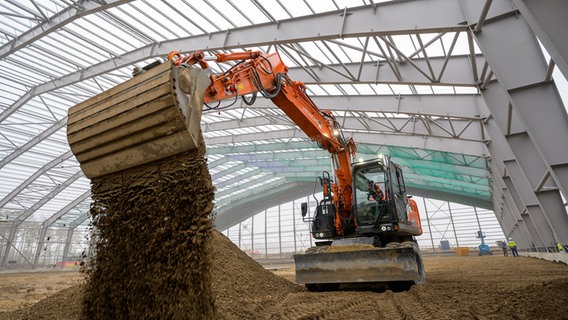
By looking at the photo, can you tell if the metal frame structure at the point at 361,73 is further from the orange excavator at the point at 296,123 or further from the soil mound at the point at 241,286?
the soil mound at the point at 241,286

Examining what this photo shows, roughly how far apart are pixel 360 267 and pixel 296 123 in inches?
119

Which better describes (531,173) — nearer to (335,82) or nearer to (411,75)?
(411,75)

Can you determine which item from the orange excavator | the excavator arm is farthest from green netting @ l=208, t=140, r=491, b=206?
the excavator arm

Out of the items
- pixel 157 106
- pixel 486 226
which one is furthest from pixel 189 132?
pixel 486 226

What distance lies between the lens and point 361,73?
35.8 feet

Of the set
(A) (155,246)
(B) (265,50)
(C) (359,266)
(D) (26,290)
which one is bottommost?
(D) (26,290)

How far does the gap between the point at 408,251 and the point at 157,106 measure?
4.61 metres

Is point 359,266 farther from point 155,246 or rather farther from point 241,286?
point 155,246

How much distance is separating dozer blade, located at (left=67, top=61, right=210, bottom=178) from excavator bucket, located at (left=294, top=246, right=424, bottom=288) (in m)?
3.85

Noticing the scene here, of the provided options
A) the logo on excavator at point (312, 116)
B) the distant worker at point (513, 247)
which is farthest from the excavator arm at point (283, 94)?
the distant worker at point (513, 247)

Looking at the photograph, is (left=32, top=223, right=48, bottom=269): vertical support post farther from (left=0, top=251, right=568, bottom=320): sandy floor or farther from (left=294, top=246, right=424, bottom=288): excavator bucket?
(left=294, top=246, right=424, bottom=288): excavator bucket

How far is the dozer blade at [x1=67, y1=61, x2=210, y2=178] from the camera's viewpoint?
3141mm

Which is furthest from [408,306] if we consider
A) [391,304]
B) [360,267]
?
[360,267]

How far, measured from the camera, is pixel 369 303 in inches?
189
